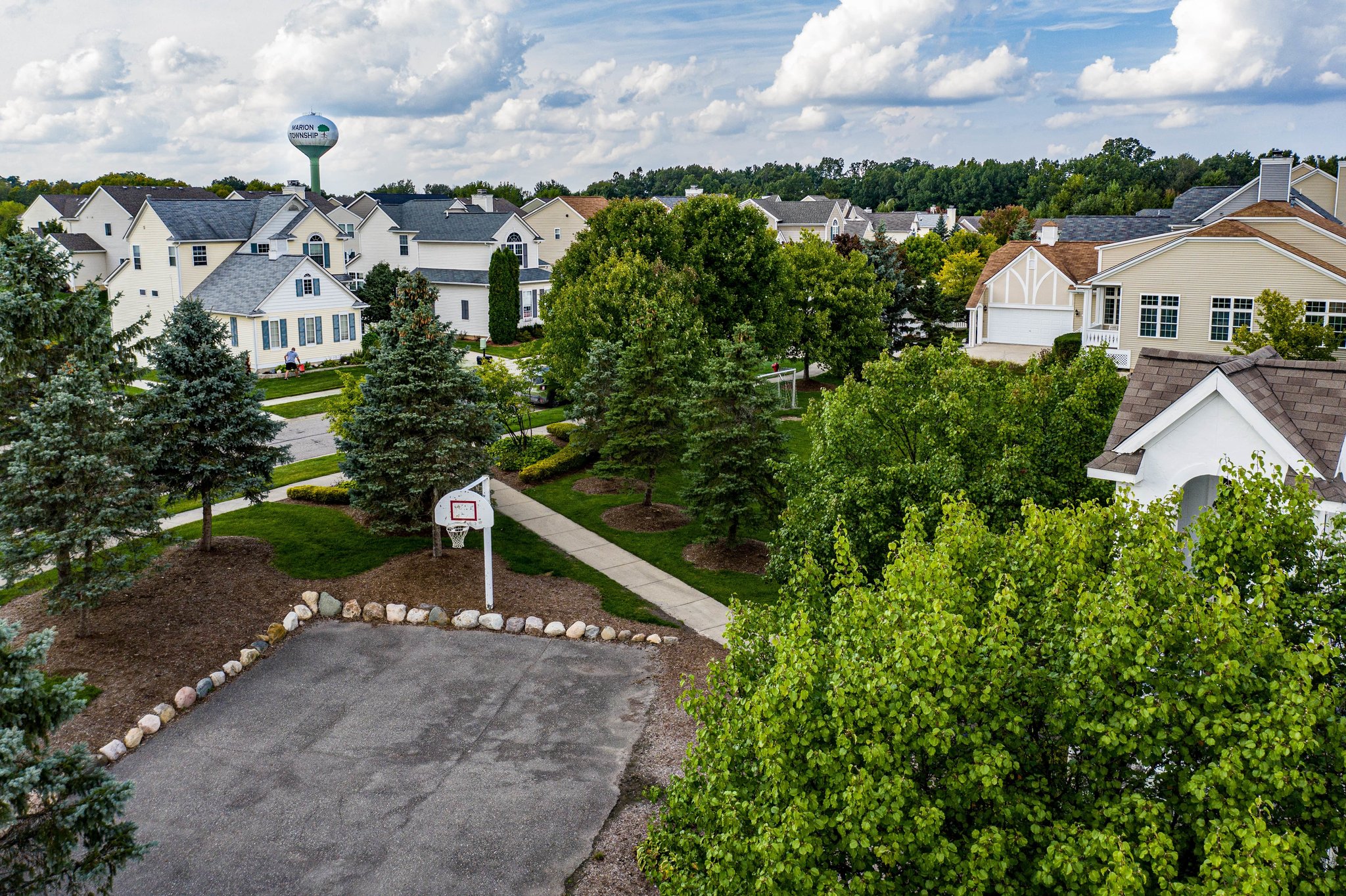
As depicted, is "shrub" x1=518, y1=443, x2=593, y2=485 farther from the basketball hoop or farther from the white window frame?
the white window frame

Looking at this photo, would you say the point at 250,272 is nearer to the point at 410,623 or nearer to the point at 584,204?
the point at 584,204

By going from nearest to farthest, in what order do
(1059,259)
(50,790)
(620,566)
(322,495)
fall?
(50,790), (620,566), (322,495), (1059,259)

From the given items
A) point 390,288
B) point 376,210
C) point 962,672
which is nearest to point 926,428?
point 962,672

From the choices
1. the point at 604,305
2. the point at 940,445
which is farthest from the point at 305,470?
the point at 940,445

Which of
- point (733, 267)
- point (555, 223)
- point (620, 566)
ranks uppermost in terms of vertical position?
point (555, 223)

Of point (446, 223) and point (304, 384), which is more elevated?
point (446, 223)

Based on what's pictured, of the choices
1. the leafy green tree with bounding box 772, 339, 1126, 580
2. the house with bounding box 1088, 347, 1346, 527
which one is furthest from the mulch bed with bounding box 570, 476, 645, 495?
the house with bounding box 1088, 347, 1346, 527
